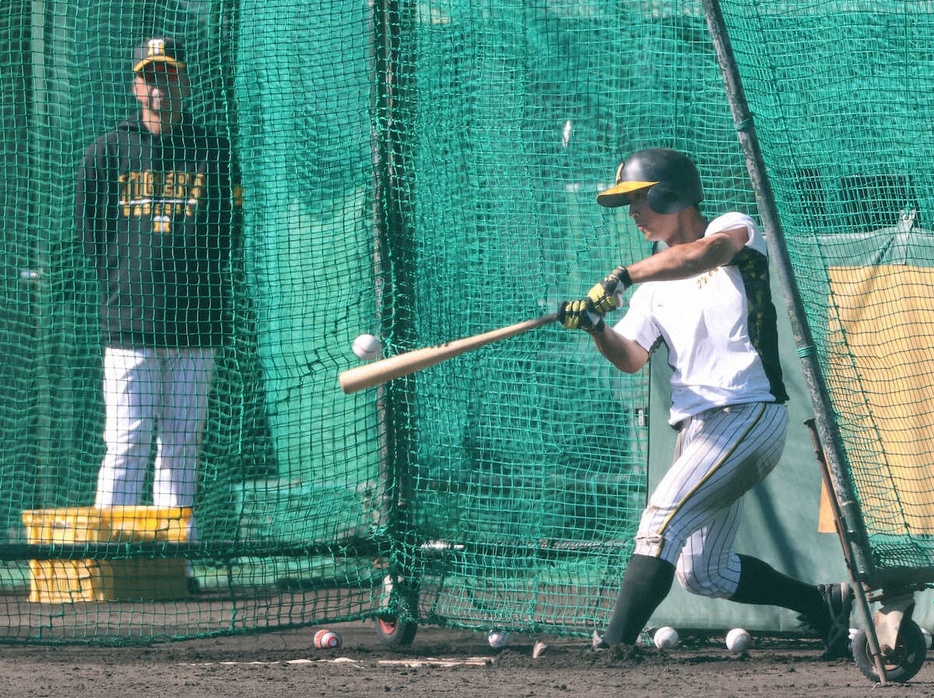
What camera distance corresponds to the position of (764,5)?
5578 millimetres

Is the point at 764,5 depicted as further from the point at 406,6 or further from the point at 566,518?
the point at 566,518

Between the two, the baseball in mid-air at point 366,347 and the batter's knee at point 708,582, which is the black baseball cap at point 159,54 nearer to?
the baseball in mid-air at point 366,347

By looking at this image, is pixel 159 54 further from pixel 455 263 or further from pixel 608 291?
pixel 608 291

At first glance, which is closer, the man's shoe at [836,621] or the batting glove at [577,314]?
the batting glove at [577,314]

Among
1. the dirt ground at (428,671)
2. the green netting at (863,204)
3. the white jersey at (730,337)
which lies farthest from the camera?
the green netting at (863,204)

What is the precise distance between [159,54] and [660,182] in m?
2.48

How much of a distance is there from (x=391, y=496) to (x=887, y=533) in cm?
200

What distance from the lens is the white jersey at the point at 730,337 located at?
466 centimetres

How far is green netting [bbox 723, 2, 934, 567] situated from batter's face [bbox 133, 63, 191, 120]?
95.0 inches

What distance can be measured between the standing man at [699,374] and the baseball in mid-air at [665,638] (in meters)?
0.59

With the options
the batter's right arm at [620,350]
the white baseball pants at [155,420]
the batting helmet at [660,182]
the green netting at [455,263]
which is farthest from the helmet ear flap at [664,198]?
the white baseball pants at [155,420]

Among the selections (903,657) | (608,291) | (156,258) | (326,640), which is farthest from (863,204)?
(156,258)

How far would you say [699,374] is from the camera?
4.73 metres

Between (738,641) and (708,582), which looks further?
(738,641)
